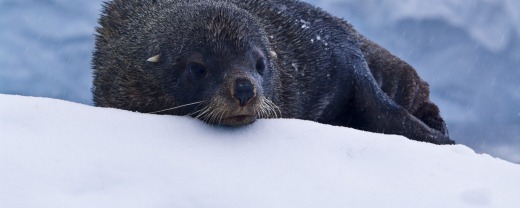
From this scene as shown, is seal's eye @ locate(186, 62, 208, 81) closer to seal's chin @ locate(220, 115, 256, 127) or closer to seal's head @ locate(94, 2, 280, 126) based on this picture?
seal's head @ locate(94, 2, 280, 126)

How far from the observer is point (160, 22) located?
8453 mm

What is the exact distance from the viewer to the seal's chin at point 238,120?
21.4ft

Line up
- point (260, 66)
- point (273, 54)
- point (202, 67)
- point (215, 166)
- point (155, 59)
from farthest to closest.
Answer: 1. point (273, 54)
2. point (155, 59)
3. point (260, 66)
4. point (202, 67)
5. point (215, 166)

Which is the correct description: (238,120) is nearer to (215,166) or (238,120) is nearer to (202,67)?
(202,67)

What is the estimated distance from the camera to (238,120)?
6551 millimetres

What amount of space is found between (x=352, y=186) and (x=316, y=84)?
4790 mm

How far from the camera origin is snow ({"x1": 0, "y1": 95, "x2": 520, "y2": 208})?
15.1 feet

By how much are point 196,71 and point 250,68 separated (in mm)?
554

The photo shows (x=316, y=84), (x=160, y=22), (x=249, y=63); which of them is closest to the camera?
(x=249, y=63)

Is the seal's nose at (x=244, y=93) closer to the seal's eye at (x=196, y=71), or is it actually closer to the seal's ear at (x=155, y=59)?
the seal's eye at (x=196, y=71)

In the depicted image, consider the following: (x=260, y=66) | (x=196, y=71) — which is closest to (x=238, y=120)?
(x=196, y=71)

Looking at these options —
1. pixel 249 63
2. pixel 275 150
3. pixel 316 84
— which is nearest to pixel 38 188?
pixel 275 150

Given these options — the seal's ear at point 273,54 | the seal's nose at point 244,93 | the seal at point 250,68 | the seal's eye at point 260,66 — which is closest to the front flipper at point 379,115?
the seal at point 250,68

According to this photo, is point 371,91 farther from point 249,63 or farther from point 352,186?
point 352,186
